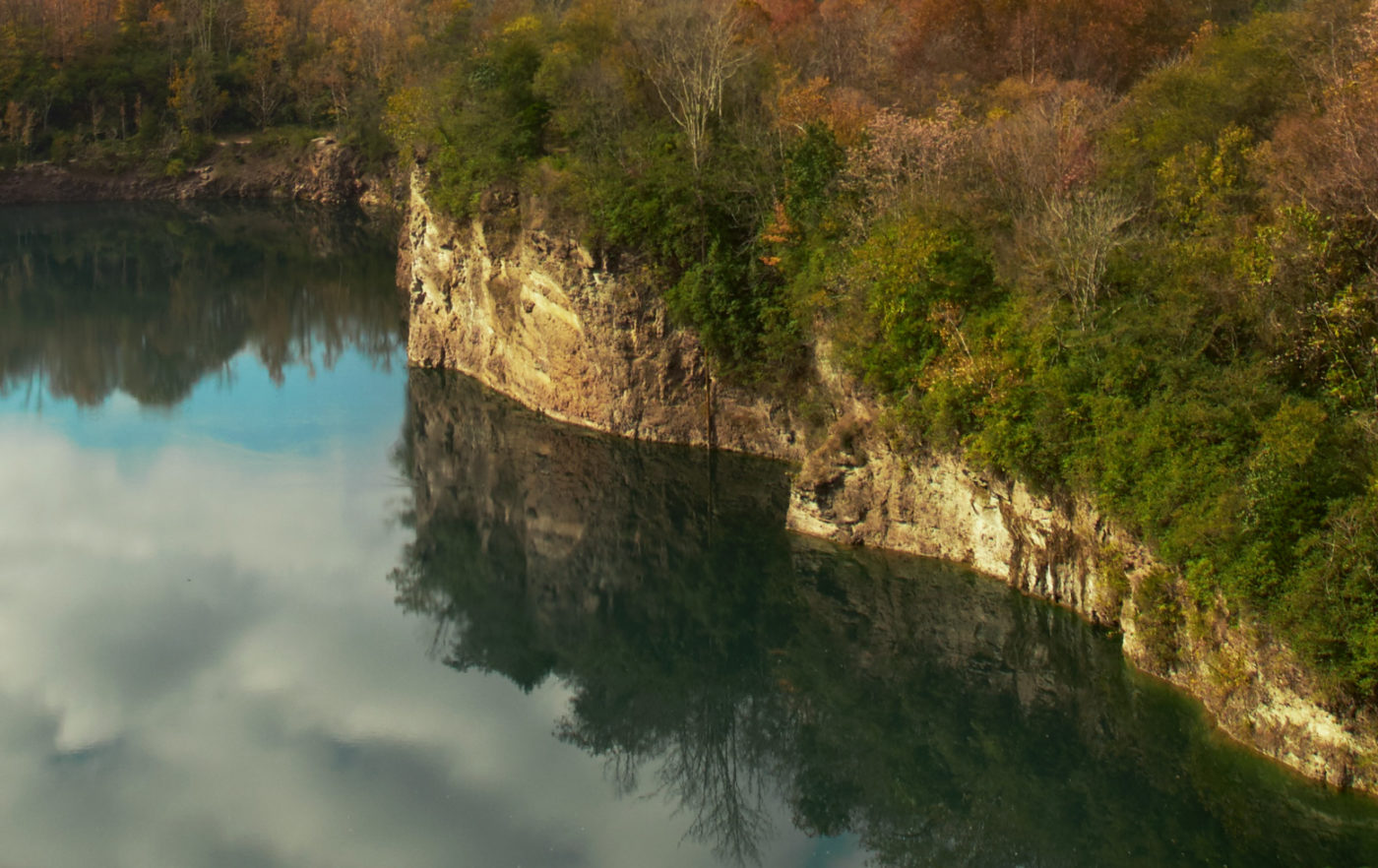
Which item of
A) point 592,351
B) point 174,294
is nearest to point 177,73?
point 174,294

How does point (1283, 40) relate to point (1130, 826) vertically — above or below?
above

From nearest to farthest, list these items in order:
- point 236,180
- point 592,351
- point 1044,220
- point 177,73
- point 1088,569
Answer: point 1088,569, point 1044,220, point 592,351, point 236,180, point 177,73

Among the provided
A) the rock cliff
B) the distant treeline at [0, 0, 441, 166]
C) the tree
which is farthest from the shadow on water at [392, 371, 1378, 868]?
the distant treeline at [0, 0, 441, 166]

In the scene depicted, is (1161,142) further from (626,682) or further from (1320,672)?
(626,682)

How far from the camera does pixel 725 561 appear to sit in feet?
104

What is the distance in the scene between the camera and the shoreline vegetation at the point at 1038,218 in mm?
22328

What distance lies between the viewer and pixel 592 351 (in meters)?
40.3

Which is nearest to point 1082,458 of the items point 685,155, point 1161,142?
point 1161,142

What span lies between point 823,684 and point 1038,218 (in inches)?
458

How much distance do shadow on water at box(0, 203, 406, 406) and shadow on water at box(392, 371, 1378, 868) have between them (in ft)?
68.8

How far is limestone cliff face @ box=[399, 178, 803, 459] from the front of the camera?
38594 mm

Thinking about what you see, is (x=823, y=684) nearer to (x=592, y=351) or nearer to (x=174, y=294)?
(x=592, y=351)

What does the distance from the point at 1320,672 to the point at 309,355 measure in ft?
144

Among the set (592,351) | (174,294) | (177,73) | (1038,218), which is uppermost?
(1038,218)
